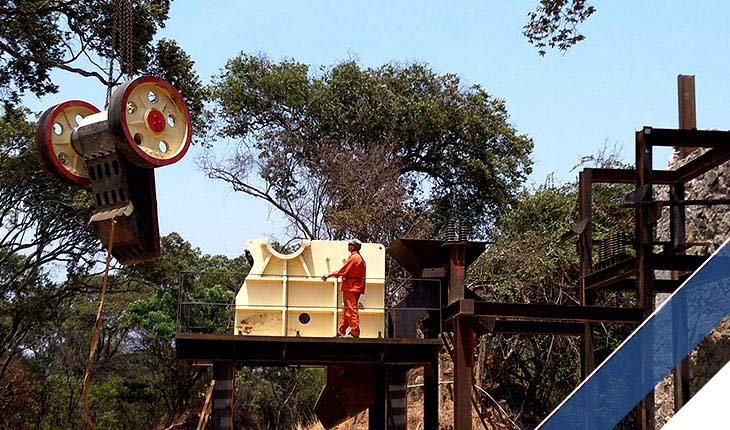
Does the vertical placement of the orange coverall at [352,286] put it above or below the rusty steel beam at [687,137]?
below

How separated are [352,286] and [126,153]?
20.0ft

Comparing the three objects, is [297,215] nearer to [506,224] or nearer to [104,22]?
[506,224]

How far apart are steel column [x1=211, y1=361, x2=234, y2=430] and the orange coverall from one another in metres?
2.12

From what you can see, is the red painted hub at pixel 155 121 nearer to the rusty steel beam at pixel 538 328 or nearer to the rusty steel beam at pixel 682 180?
the rusty steel beam at pixel 538 328

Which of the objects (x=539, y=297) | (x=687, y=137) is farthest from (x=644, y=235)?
(x=539, y=297)

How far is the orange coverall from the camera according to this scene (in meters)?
18.2

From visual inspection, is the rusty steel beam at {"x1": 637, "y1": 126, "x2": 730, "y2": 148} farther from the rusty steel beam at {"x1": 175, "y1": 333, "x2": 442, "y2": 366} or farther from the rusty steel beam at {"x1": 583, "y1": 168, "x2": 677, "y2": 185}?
the rusty steel beam at {"x1": 175, "y1": 333, "x2": 442, "y2": 366}

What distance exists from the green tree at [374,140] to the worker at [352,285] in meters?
21.0

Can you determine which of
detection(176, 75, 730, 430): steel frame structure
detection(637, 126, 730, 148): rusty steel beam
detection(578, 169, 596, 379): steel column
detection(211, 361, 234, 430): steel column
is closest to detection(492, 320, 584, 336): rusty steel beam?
detection(578, 169, 596, 379): steel column

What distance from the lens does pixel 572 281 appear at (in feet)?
113

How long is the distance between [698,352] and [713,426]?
17.7 m

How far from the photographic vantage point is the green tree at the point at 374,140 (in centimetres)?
4084

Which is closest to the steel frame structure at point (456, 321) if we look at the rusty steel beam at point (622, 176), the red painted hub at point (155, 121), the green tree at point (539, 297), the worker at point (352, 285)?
the worker at point (352, 285)

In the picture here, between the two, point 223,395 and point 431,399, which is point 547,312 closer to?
point 431,399
